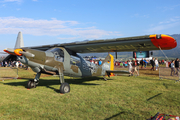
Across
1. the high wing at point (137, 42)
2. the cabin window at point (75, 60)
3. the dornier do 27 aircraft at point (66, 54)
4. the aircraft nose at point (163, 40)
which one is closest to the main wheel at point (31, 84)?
the dornier do 27 aircraft at point (66, 54)

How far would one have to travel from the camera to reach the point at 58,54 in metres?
7.60

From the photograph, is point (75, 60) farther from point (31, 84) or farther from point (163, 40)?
point (163, 40)

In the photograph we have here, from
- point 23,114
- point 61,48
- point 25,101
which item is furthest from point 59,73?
point 23,114

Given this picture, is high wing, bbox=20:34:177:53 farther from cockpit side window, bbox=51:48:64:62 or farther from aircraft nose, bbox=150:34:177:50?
cockpit side window, bbox=51:48:64:62

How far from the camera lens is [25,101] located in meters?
5.47

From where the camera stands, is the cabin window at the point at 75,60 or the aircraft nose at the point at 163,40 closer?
the aircraft nose at the point at 163,40

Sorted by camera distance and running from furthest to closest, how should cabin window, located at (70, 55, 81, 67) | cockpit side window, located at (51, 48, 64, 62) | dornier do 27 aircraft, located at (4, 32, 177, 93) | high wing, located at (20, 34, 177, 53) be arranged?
1. cabin window, located at (70, 55, 81, 67)
2. cockpit side window, located at (51, 48, 64, 62)
3. dornier do 27 aircraft, located at (4, 32, 177, 93)
4. high wing, located at (20, 34, 177, 53)

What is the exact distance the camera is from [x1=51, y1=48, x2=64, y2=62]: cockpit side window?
7482mm

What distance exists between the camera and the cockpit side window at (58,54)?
748 cm

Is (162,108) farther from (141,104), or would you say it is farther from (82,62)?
(82,62)

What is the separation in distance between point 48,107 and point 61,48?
3.95 m

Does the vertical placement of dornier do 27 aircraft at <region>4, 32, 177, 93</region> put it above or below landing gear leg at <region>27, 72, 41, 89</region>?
above

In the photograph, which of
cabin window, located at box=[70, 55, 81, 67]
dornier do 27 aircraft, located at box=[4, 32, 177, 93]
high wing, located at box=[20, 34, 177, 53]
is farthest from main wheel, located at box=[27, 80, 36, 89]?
high wing, located at box=[20, 34, 177, 53]

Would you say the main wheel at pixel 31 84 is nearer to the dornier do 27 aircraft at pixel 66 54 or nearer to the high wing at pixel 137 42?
the dornier do 27 aircraft at pixel 66 54
